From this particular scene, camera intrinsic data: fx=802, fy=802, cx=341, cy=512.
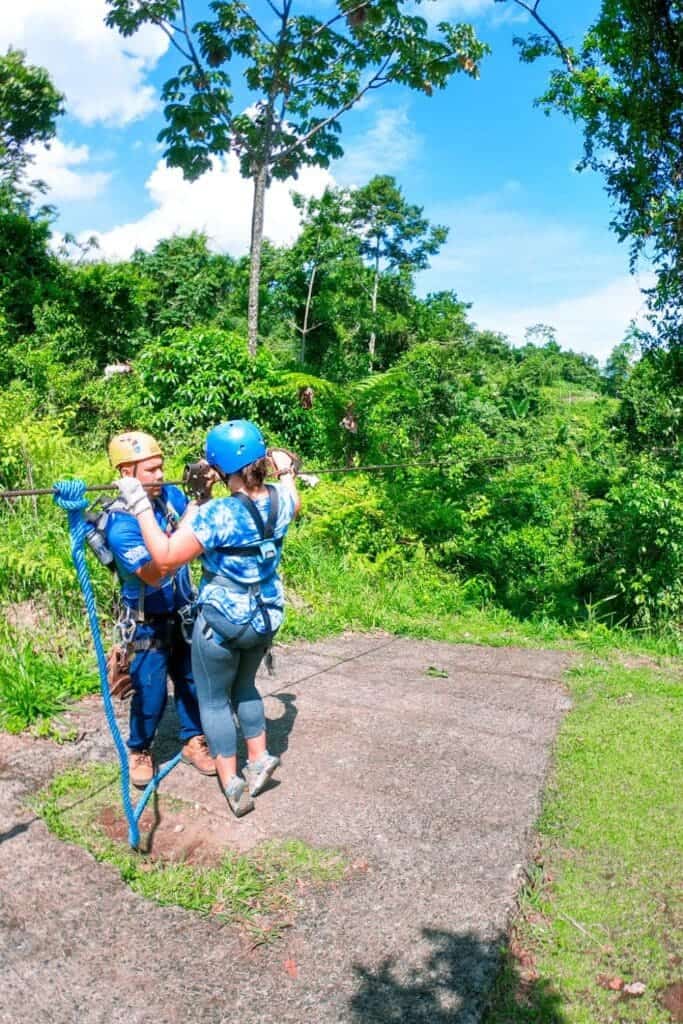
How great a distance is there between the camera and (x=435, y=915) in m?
2.91

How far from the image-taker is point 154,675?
3619 mm

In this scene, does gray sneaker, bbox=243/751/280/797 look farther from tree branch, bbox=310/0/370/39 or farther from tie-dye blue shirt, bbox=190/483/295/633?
tree branch, bbox=310/0/370/39

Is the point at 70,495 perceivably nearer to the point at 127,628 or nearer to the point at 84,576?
the point at 84,576

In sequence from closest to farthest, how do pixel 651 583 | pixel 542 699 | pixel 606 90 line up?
pixel 542 699 → pixel 651 583 → pixel 606 90

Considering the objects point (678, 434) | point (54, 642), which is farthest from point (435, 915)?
point (678, 434)

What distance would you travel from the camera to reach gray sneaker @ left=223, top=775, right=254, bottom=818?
3.48 m

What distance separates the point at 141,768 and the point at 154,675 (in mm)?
469

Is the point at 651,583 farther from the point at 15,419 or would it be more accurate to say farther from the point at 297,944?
the point at 15,419

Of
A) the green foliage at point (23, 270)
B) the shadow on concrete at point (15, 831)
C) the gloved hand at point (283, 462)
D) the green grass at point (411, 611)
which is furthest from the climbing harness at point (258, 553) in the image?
the green foliage at point (23, 270)

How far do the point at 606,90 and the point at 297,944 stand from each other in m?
12.0

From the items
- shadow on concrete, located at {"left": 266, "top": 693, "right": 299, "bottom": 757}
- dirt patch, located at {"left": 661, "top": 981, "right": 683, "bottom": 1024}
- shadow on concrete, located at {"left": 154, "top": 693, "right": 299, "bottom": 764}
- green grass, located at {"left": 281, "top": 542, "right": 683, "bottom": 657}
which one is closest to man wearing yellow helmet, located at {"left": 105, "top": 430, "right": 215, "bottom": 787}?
shadow on concrete, located at {"left": 154, "top": 693, "right": 299, "bottom": 764}

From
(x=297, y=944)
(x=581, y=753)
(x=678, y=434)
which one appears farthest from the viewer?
(x=678, y=434)

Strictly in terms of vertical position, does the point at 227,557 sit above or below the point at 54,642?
above

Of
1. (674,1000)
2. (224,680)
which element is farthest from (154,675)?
(674,1000)
